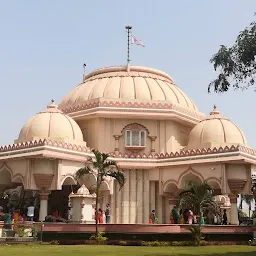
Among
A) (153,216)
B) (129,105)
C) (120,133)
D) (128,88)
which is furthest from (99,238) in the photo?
(128,88)

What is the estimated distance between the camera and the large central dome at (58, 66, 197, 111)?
104 ft

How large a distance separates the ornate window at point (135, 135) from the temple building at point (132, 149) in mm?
67

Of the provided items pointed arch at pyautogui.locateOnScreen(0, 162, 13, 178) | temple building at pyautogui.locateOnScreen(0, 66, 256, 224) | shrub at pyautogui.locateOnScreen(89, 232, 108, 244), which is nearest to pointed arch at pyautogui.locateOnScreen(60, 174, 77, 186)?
temple building at pyautogui.locateOnScreen(0, 66, 256, 224)

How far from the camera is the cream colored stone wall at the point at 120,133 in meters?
30.0

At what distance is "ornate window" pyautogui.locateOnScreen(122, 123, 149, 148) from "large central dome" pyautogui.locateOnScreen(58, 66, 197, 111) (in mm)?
2010

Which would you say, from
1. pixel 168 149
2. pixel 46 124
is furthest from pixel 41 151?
pixel 168 149

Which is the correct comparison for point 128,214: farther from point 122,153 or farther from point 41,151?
point 41,151

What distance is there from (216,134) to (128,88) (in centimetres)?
736

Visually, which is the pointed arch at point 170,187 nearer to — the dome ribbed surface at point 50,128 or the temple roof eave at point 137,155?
the temple roof eave at point 137,155

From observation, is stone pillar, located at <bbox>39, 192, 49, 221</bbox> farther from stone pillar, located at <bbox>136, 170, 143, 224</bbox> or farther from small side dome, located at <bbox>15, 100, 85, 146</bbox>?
stone pillar, located at <bbox>136, 170, 143, 224</bbox>

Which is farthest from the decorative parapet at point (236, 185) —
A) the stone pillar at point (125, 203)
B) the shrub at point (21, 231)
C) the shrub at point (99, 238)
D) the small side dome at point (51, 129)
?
the shrub at point (21, 231)

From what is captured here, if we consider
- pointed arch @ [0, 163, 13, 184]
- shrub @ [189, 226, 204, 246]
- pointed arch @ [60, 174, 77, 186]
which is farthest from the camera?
pointed arch @ [0, 163, 13, 184]

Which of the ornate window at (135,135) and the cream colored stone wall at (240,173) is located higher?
the ornate window at (135,135)

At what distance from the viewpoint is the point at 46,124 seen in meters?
27.8
